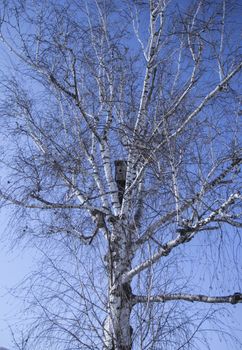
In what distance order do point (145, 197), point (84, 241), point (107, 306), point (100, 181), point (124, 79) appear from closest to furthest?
point (107, 306) < point (145, 197) < point (84, 241) < point (100, 181) < point (124, 79)

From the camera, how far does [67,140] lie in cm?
691

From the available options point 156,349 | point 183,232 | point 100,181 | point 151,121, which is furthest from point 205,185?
point 100,181

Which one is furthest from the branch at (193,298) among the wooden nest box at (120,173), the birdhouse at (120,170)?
the birdhouse at (120,170)

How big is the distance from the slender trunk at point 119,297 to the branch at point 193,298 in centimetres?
30

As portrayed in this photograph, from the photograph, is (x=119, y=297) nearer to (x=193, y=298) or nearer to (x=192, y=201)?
Answer: (x=193, y=298)

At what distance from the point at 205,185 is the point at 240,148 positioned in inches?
28.7

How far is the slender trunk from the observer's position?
473 centimetres

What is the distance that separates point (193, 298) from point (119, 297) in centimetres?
84

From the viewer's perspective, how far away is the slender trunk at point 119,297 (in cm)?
473

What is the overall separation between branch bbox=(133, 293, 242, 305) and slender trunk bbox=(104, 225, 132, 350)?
1.00 ft

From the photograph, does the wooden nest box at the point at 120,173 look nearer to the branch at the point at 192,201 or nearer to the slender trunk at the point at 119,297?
the slender trunk at the point at 119,297

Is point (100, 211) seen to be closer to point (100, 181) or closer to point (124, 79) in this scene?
point (100, 181)

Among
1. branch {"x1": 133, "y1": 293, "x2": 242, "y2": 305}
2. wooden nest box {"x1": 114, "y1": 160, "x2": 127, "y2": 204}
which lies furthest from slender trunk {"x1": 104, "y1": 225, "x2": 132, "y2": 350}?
wooden nest box {"x1": 114, "y1": 160, "x2": 127, "y2": 204}

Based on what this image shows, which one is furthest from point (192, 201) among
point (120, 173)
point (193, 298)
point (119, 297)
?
point (120, 173)
